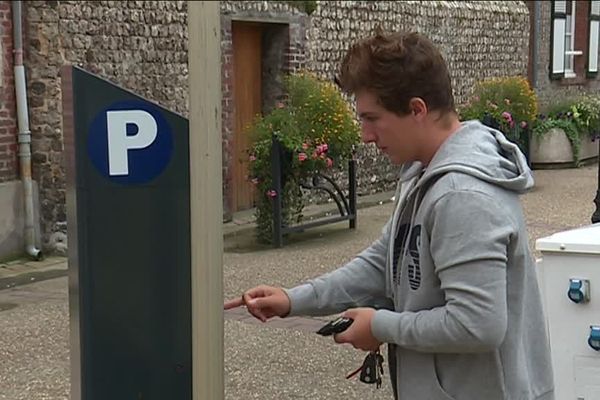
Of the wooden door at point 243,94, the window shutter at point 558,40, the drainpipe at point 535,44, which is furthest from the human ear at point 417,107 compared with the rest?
the window shutter at point 558,40

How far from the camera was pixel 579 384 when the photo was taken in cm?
373

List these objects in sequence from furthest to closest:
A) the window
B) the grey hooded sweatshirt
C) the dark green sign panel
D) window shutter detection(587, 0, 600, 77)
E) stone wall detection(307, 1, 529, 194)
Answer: window shutter detection(587, 0, 600, 77)
the window
stone wall detection(307, 1, 529, 194)
the dark green sign panel
the grey hooded sweatshirt

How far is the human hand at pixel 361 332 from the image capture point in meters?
2.28

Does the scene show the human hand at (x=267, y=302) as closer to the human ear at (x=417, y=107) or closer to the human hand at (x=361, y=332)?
the human hand at (x=361, y=332)

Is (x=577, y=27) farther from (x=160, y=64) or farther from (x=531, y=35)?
(x=160, y=64)

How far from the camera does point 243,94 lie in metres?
11.7

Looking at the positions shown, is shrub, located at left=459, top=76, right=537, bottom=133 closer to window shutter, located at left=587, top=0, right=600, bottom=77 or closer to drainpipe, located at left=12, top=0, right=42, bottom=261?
drainpipe, located at left=12, top=0, right=42, bottom=261

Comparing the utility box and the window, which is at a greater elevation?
the window

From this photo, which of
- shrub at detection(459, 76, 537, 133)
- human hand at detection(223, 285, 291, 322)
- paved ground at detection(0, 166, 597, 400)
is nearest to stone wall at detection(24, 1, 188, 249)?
paved ground at detection(0, 166, 597, 400)

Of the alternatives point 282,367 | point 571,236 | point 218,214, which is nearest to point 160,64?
point 282,367

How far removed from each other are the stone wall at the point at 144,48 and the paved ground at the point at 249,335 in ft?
3.66

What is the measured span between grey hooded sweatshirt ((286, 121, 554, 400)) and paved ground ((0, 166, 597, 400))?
2896 millimetres

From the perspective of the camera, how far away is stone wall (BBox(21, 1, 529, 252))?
29.3ft

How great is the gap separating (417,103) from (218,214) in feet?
1.69
